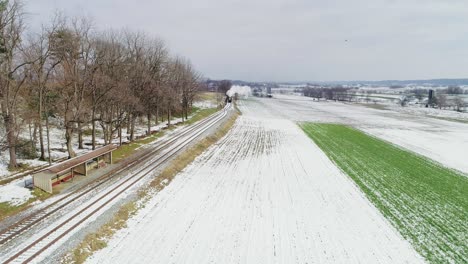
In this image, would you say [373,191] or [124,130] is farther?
[124,130]

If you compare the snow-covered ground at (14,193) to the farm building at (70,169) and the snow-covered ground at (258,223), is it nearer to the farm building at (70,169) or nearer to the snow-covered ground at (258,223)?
the farm building at (70,169)

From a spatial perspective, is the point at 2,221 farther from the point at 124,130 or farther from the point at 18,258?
the point at 124,130

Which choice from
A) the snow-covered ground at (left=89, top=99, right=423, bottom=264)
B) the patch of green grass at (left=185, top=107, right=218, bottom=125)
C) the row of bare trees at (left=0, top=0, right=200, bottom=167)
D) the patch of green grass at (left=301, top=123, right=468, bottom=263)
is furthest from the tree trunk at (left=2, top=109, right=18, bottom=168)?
the patch of green grass at (left=185, top=107, right=218, bottom=125)

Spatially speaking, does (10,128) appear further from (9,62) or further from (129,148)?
(129,148)

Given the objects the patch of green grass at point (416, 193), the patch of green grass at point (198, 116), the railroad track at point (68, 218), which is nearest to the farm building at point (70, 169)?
the railroad track at point (68, 218)

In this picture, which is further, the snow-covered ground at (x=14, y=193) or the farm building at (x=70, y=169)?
the farm building at (x=70, y=169)

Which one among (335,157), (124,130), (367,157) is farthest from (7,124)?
(367,157)

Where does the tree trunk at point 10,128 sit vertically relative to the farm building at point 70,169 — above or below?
above
